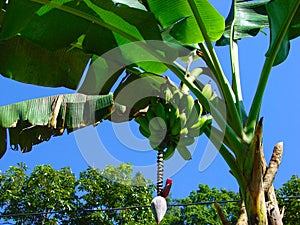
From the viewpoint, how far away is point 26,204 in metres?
8.58

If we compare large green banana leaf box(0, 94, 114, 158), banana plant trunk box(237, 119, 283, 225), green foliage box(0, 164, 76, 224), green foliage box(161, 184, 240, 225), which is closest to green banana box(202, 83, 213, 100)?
banana plant trunk box(237, 119, 283, 225)

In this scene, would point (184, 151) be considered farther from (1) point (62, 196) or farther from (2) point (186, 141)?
(1) point (62, 196)

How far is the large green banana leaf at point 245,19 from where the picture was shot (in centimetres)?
202

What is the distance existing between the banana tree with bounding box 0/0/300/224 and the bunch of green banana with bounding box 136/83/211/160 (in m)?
0.04

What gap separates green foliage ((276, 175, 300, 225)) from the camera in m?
7.30

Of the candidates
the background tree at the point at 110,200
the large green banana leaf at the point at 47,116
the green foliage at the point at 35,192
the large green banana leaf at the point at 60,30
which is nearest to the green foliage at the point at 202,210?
the background tree at the point at 110,200

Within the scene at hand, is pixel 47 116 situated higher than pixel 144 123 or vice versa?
pixel 47 116

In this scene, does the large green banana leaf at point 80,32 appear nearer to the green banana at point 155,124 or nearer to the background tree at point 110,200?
the green banana at point 155,124

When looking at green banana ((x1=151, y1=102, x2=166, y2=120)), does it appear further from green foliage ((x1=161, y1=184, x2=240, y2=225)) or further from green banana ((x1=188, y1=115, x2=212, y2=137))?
green foliage ((x1=161, y1=184, x2=240, y2=225))

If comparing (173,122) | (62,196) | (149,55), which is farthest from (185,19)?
(62,196)

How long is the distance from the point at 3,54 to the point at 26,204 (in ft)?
23.5

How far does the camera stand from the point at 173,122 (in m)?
1.55

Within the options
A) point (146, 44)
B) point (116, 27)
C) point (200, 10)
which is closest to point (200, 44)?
point (200, 10)

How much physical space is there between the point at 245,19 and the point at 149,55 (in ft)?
1.95
